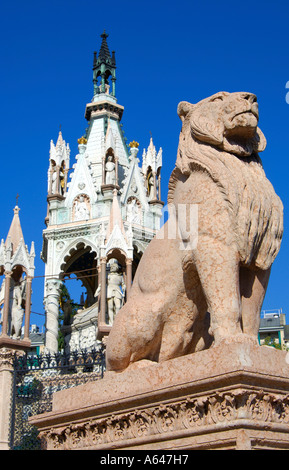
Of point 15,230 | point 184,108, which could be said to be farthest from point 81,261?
point 184,108

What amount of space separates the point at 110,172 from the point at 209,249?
100.0 feet

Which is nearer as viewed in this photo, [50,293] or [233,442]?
[233,442]

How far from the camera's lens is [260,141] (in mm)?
6125

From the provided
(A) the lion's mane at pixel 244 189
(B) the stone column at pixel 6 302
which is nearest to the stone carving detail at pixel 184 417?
(A) the lion's mane at pixel 244 189

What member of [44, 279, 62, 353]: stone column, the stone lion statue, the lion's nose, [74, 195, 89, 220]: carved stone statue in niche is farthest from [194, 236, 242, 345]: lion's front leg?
[74, 195, 89, 220]: carved stone statue in niche

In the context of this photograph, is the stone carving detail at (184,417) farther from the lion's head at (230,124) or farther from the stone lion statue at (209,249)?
the lion's head at (230,124)

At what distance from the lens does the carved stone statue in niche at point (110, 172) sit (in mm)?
35594

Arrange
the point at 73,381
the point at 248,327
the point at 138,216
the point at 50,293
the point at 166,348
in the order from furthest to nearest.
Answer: the point at 138,216
the point at 50,293
the point at 73,381
the point at 166,348
the point at 248,327

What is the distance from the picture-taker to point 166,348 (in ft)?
20.5

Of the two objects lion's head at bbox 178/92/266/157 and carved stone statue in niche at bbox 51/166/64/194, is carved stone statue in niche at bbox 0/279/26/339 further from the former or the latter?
lion's head at bbox 178/92/266/157

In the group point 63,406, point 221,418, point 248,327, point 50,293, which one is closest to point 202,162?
point 248,327

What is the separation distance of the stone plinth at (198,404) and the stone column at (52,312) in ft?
81.3
